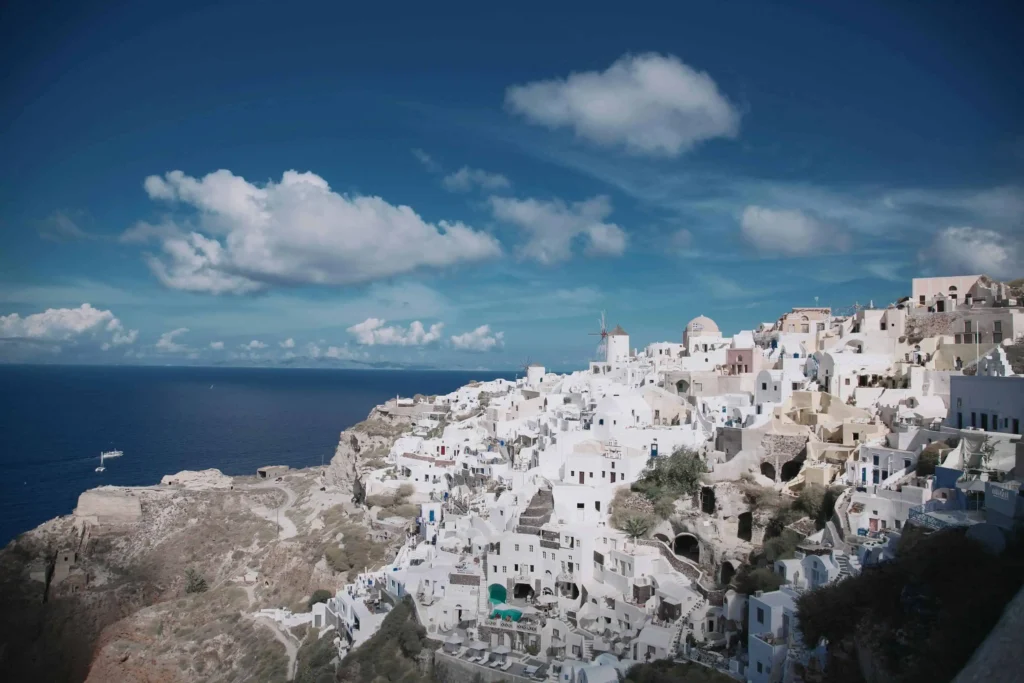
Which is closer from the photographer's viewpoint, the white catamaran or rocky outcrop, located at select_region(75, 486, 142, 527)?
rocky outcrop, located at select_region(75, 486, 142, 527)

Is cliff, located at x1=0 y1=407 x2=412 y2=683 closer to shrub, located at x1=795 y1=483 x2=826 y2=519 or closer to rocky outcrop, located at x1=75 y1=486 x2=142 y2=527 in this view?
rocky outcrop, located at x1=75 y1=486 x2=142 y2=527

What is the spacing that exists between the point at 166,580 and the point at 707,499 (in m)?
29.7

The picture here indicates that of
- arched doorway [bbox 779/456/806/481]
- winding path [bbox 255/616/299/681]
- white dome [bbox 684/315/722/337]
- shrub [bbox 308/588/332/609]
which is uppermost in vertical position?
white dome [bbox 684/315/722/337]

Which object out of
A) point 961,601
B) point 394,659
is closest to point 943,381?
point 961,601

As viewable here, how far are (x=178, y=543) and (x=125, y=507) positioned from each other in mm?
5690

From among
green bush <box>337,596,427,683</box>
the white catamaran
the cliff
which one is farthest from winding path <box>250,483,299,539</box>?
the white catamaran

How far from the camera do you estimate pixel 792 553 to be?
20500 millimetres

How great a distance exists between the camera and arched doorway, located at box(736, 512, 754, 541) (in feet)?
81.4

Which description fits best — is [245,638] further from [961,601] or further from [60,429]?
[60,429]

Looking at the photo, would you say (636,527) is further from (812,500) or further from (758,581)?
(812,500)

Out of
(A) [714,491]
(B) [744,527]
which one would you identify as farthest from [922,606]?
(A) [714,491]

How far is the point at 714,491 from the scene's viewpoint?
85.2 feet

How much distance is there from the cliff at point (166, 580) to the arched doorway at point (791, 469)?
63.2 feet

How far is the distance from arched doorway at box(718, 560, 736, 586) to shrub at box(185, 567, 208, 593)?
2766cm
